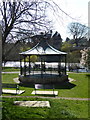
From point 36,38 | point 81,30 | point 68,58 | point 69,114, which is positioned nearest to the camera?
point 69,114

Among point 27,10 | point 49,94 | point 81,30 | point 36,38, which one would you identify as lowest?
point 49,94

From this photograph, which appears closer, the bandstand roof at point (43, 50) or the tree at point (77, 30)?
the bandstand roof at point (43, 50)

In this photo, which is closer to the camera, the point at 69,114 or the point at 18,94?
the point at 69,114

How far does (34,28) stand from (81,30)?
37453 mm

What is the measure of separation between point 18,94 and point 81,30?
36.4 meters

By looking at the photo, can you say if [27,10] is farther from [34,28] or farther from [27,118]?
[27,118]

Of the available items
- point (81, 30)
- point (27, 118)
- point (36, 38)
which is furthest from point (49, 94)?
point (81, 30)

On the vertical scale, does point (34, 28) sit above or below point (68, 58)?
above

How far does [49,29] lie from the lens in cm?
902

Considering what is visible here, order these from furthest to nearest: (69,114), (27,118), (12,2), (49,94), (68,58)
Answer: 1. (68,58)
2. (49,94)
3. (12,2)
4. (69,114)
5. (27,118)

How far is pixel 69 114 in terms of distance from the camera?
704cm

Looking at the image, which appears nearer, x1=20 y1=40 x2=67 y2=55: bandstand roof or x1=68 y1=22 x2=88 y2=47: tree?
x1=20 y1=40 x2=67 y2=55: bandstand roof

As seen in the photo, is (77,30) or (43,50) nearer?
(43,50)

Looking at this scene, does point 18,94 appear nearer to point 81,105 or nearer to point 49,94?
point 49,94
